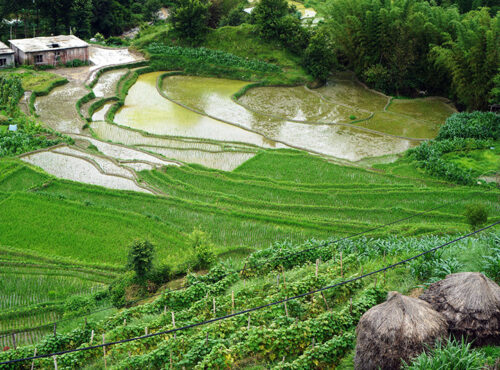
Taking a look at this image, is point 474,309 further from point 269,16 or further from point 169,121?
point 269,16

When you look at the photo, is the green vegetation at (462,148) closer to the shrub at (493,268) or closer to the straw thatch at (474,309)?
the shrub at (493,268)

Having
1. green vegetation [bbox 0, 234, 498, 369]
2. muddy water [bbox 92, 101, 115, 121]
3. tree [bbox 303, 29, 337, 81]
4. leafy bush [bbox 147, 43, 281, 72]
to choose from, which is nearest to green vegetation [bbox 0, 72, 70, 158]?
muddy water [bbox 92, 101, 115, 121]

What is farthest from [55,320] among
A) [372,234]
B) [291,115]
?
[291,115]

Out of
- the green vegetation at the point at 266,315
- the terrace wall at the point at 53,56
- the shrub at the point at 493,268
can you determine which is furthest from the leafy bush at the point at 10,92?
the shrub at the point at 493,268

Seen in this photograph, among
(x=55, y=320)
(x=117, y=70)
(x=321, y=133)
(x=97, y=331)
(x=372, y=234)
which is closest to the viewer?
(x=97, y=331)

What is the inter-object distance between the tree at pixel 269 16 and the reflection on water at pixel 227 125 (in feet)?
18.9

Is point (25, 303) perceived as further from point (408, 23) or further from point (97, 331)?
point (408, 23)

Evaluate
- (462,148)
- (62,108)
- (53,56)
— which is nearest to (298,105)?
(462,148)

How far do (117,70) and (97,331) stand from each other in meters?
23.0

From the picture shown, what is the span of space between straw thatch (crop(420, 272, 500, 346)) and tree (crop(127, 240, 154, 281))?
254 inches

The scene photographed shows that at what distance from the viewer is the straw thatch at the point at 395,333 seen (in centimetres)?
746

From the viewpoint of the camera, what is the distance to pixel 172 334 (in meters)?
9.72

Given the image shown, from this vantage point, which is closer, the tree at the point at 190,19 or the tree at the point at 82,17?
the tree at the point at 190,19

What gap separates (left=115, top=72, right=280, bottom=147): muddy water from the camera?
23.7 meters
